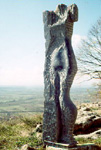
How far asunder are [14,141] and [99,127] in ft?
16.3

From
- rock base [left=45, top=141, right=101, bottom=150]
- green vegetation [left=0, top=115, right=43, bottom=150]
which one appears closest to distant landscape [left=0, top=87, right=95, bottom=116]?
green vegetation [left=0, top=115, right=43, bottom=150]

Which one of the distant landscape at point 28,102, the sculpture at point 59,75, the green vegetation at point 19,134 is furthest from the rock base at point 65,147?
the distant landscape at point 28,102

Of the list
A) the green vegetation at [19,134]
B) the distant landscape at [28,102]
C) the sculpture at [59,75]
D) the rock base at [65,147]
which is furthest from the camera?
the distant landscape at [28,102]

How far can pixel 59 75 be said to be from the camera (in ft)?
20.0

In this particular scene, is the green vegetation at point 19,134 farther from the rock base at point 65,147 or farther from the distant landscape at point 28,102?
the distant landscape at point 28,102

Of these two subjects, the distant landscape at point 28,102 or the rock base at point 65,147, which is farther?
the distant landscape at point 28,102

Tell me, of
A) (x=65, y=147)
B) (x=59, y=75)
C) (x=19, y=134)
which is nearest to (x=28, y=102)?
(x=19, y=134)

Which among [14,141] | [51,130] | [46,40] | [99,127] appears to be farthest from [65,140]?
[99,127]

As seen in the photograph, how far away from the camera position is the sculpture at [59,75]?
228 inches

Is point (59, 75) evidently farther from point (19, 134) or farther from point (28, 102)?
point (28, 102)

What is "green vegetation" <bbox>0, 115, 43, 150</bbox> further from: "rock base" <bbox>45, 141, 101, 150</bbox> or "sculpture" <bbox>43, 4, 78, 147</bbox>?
"sculpture" <bbox>43, 4, 78, 147</bbox>

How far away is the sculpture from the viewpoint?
5.80 metres

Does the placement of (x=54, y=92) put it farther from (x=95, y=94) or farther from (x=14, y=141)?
(x=95, y=94)

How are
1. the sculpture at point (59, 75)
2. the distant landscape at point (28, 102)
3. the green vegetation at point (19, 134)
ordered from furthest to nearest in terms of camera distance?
the distant landscape at point (28, 102), the green vegetation at point (19, 134), the sculpture at point (59, 75)
